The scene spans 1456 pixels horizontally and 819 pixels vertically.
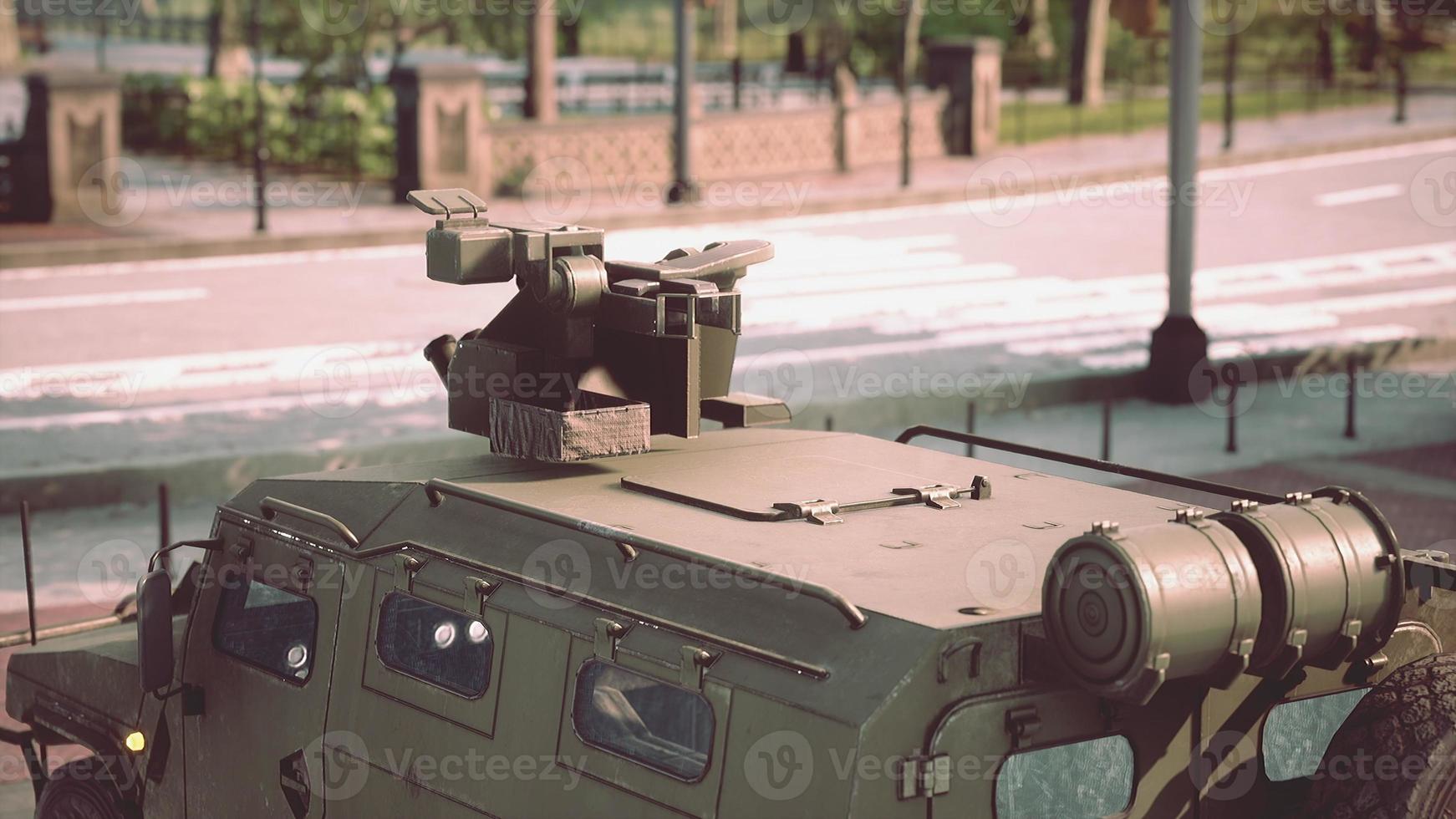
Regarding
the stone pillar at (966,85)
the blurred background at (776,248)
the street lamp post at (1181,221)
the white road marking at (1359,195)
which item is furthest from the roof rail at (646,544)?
the stone pillar at (966,85)

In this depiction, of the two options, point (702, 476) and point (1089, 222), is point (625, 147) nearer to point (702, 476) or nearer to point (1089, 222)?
point (1089, 222)

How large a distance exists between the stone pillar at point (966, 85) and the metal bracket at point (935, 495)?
31.8 m

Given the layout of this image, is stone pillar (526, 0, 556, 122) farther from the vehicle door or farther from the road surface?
the vehicle door

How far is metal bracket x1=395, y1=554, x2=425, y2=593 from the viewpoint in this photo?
6.53 meters

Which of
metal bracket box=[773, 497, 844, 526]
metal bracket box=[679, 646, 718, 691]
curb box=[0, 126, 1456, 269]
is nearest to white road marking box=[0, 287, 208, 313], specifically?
curb box=[0, 126, 1456, 269]

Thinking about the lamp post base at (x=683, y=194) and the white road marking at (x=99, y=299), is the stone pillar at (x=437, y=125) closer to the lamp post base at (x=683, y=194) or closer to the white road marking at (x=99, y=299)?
the lamp post base at (x=683, y=194)

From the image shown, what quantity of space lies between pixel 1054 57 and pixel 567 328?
51.1m

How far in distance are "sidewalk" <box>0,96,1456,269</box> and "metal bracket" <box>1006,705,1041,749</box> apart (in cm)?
2269

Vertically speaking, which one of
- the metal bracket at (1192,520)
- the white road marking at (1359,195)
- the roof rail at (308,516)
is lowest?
the roof rail at (308,516)

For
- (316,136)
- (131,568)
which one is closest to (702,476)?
(131,568)

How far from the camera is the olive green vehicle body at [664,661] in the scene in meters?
5.30

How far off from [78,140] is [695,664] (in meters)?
24.8

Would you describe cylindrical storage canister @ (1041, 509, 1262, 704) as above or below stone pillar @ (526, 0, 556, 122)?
below

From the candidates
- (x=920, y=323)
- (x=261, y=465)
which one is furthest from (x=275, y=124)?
(x=261, y=465)
